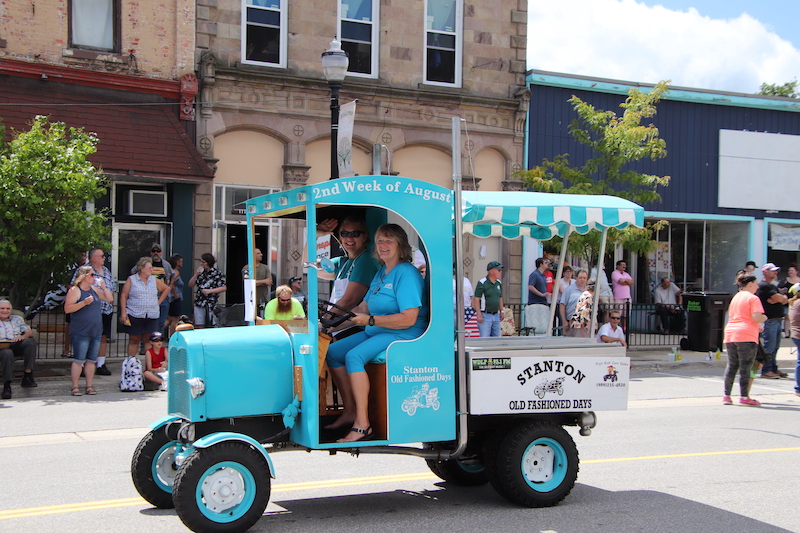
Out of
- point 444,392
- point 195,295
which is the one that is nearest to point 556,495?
point 444,392

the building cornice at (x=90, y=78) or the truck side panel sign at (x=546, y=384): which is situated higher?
the building cornice at (x=90, y=78)

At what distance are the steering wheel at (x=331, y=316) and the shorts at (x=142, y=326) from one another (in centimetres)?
817

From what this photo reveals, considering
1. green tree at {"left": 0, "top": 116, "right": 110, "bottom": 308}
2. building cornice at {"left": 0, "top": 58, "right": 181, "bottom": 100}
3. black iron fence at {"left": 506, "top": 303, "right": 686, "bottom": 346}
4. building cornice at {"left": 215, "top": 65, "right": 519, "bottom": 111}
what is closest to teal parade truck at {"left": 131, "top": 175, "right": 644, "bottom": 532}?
green tree at {"left": 0, "top": 116, "right": 110, "bottom": 308}

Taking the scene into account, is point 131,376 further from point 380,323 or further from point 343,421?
point 380,323

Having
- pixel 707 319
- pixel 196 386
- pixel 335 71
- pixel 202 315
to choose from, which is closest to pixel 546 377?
pixel 196 386

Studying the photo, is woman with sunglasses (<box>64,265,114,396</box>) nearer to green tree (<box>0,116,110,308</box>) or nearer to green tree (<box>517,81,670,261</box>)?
green tree (<box>0,116,110,308</box>)

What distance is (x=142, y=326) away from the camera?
13602mm

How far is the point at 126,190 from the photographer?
58.0 feet

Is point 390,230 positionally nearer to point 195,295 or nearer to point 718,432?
point 718,432

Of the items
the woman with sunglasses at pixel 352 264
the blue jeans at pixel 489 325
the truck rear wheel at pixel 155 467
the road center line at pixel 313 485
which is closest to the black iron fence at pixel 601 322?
the blue jeans at pixel 489 325

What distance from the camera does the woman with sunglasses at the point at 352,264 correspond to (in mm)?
6645

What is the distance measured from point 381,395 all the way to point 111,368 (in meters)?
9.56

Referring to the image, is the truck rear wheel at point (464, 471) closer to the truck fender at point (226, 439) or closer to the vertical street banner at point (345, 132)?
the truck fender at point (226, 439)

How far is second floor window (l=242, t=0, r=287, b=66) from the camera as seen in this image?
18969 millimetres
